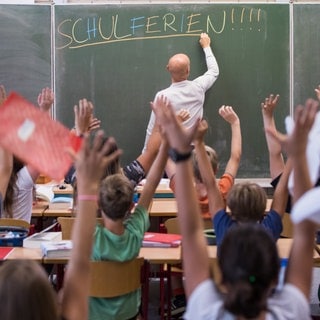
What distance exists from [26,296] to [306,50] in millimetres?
5325

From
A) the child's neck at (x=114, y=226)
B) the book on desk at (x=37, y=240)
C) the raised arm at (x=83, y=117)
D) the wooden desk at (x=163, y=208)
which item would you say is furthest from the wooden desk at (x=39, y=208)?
the raised arm at (x=83, y=117)

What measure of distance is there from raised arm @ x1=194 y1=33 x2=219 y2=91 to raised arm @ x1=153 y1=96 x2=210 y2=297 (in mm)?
4390

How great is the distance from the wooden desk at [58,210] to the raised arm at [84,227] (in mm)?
2851

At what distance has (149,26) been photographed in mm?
6125

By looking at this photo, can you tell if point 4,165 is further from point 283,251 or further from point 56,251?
point 283,251

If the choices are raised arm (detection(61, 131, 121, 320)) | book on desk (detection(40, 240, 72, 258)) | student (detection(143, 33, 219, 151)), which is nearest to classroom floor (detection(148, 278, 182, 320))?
book on desk (detection(40, 240, 72, 258))

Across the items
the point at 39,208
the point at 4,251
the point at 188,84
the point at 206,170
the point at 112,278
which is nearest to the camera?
the point at 206,170

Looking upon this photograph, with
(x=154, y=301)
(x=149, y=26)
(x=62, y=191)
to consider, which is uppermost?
(x=149, y=26)

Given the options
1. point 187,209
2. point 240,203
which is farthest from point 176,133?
point 240,203

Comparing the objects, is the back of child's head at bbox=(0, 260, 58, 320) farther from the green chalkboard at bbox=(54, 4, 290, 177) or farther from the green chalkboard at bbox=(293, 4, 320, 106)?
the green chalkboard at bbox=(293, 4, 320, 106)

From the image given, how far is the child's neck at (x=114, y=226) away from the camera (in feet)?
8.73

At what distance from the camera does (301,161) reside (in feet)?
5.23

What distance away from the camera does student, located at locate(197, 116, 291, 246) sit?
2361 millimetres

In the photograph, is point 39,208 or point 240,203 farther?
point 39,208
